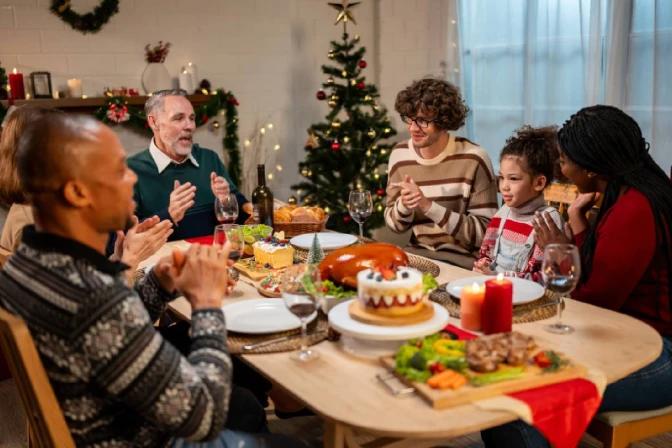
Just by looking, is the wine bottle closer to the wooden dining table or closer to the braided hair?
the wooden dining table

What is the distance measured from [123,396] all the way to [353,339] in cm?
59

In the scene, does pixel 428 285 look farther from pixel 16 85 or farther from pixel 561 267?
pixel 16 85

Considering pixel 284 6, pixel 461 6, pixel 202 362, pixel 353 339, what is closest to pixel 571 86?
pixel 461 6

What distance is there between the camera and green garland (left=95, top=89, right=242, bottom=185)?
462 cm

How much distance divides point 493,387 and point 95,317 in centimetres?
75

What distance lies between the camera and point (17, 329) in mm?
1232

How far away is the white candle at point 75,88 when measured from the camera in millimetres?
4508

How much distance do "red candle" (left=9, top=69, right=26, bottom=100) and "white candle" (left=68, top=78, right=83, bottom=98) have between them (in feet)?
0.94

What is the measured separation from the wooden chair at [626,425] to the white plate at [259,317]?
82 centimetres

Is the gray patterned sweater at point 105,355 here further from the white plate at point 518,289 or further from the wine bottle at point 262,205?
the wine bottle at point 262,205

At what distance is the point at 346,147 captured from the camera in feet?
16.4

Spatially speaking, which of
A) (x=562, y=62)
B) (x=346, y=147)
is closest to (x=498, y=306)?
(x=562, y=62)

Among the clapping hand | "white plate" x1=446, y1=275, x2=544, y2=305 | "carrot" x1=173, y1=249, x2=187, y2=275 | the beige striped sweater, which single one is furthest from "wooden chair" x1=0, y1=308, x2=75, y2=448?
the beige striped sweater

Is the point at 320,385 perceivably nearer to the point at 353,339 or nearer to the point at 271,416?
the point at 353,339
